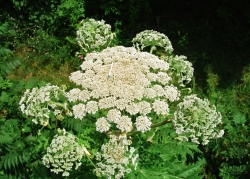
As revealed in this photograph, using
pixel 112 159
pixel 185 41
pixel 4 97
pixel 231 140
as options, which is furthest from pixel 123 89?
pixel 185 41

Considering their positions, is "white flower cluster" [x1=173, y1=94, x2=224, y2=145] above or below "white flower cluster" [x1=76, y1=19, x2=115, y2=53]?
below

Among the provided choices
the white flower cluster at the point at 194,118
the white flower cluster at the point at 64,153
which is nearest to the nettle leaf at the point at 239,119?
the white flower cluster at the point at 194,118

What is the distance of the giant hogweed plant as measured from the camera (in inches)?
134

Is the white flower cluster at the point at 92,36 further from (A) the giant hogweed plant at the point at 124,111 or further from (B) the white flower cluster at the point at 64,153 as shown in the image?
(B) the white flower cluster at the point at 64,153

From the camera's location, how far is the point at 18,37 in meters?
8.61

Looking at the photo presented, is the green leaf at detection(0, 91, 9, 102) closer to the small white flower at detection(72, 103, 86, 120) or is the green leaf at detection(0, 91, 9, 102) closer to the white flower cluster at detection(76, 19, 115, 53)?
the white flower cluster at detection(76, 19, 115, 53)

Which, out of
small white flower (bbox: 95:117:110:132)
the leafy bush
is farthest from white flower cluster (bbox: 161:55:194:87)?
the leafy bush

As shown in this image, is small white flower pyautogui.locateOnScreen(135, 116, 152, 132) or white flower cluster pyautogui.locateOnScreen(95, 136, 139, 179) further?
small white flower pyautogui.locateOnScreen(135, 116, 152, 132)

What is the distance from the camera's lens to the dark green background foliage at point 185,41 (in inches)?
247

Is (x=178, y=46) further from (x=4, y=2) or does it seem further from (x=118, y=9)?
(x=4, y=2)

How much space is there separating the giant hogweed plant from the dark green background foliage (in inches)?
84.0

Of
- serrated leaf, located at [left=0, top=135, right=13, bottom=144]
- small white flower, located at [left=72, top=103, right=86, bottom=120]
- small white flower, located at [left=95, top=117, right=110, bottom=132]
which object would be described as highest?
small white flower, located at [left=72, top=103, right=86, bottom=120]

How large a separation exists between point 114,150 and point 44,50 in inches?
217

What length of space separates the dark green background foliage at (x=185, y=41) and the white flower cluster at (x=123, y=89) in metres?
2.44
